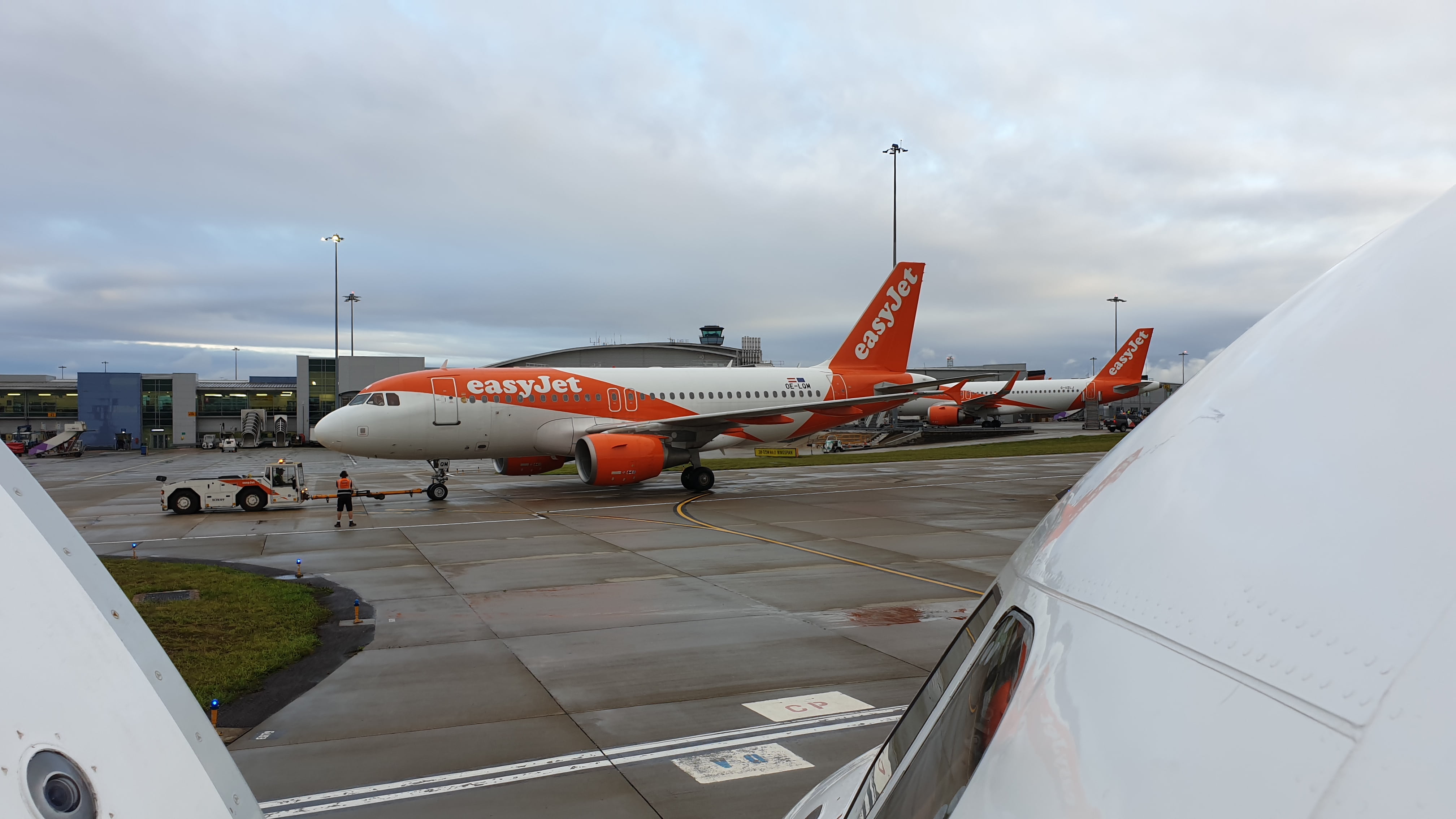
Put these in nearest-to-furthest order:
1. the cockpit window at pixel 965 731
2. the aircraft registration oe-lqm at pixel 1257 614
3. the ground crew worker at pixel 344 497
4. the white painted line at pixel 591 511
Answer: the aircraft registration oe-lqm at pixel 1257 614, the cockpit window at pixel 965 731, the white painted line at pixel 591 511, the ground crew worker at pixel 344 497

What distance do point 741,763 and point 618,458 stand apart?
16.8 metres

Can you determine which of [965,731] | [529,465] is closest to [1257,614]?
[965,731]

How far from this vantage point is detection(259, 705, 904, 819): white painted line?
554cm

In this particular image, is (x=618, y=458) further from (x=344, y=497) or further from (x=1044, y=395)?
(x=1044, y=395)

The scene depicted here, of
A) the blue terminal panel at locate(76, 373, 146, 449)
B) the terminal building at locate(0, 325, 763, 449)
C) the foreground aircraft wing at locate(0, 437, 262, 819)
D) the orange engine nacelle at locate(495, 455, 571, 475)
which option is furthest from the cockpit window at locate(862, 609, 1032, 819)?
the blue terminal panel at locate(76, 373, 146, 449)

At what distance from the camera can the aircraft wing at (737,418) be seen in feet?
78.7

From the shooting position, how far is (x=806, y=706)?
280 inches

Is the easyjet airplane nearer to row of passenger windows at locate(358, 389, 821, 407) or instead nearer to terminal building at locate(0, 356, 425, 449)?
row of passenger windows at locate(358, 389, 821, 407)

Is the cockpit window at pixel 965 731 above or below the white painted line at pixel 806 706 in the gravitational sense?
above

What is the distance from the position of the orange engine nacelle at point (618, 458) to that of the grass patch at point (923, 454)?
9809mm

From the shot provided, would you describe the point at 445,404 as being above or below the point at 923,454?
above

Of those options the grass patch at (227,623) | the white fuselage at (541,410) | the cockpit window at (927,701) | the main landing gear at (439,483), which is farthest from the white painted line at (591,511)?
the cockpit window at (927,701)

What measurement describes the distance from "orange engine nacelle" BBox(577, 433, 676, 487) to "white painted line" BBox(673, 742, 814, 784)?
1639 cm

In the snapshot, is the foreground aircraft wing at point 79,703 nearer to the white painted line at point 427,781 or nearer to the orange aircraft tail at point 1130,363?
the white painted line at point 427,781
